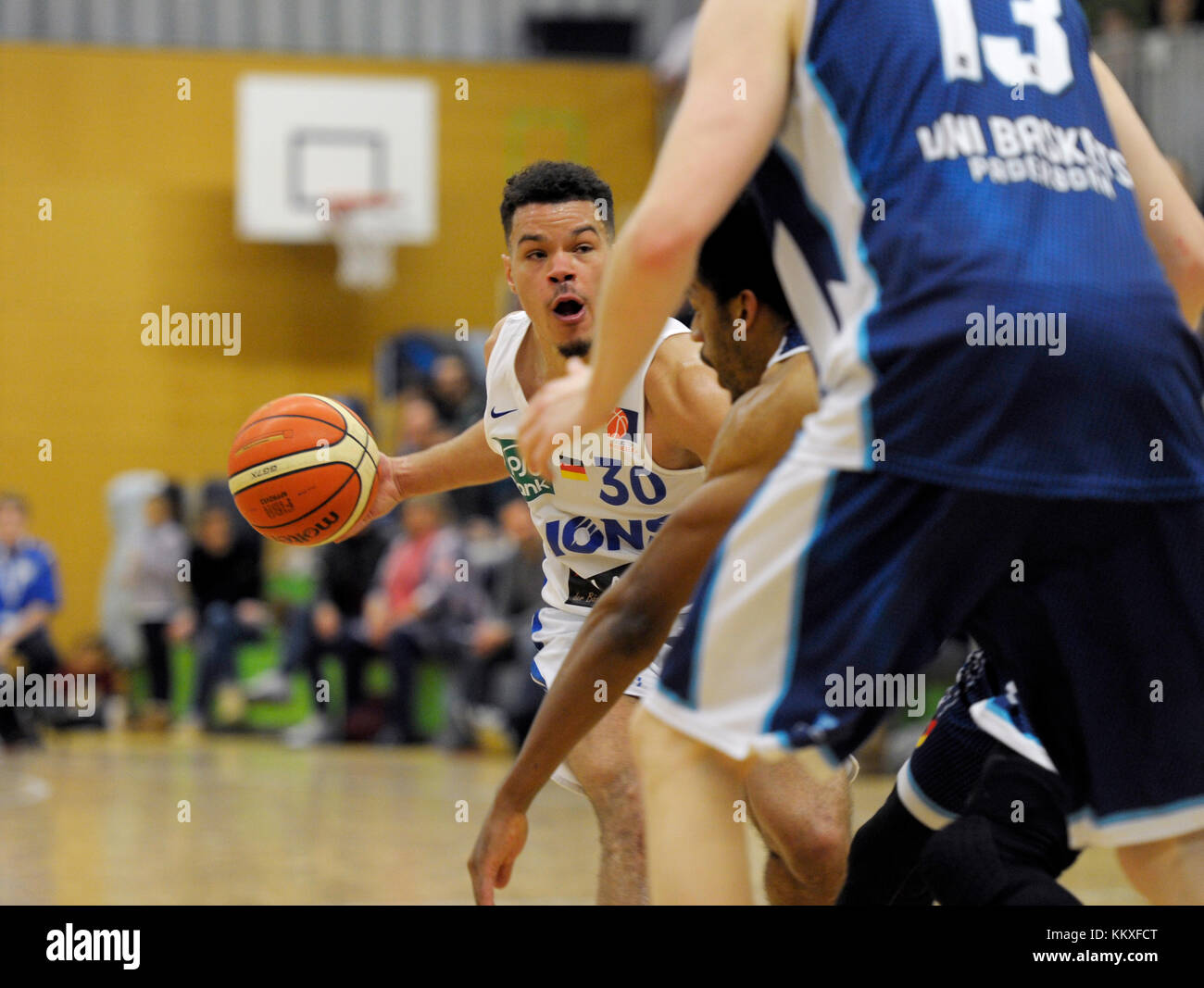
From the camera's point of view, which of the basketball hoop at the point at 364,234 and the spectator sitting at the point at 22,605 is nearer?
the spectator sitting at the point at 22,605

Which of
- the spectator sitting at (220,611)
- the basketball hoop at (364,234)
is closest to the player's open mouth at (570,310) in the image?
the spectator sitting at (220,611)

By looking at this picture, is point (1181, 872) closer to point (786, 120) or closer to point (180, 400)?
point (786, 120)

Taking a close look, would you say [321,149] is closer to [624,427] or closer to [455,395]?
[455,395]

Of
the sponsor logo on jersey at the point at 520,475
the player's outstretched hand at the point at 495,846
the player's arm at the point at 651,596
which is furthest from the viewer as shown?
the sponsor logo on jersey at the point at 520,475

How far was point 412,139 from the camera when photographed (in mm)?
16094

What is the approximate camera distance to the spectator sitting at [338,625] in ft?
39.7

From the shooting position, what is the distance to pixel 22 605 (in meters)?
12.1

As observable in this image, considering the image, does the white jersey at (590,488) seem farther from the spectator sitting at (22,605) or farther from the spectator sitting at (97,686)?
the spectator sitting at (97,686)

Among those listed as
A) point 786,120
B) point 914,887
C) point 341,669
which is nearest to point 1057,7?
point 786,120

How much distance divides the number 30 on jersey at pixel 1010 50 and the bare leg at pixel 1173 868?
111 centimetres

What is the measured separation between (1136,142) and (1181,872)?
116cm

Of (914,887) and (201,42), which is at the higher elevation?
(201,42)

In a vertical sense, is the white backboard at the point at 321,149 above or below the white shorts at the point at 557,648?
above

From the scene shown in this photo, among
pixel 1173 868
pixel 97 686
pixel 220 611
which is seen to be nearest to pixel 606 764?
pixel 1173 868
